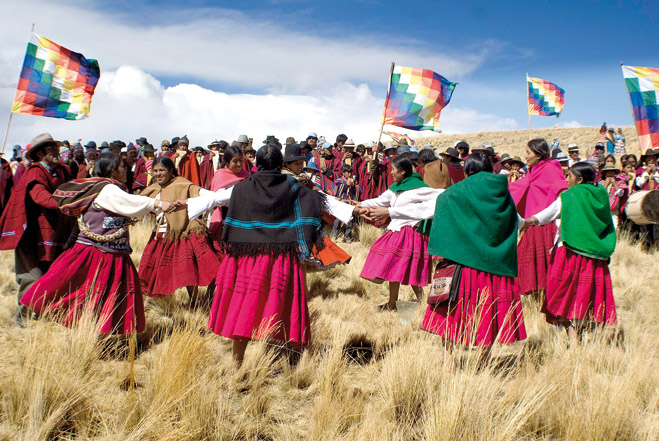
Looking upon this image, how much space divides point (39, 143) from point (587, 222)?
6.05m

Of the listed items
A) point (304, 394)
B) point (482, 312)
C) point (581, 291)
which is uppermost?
point (581, 291)

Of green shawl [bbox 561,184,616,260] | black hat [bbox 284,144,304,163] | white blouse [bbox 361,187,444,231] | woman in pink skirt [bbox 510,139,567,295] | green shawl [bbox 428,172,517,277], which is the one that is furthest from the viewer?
woman in pink skirt [bbox 510,139,567,295]

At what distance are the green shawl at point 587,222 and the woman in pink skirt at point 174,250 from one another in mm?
3977

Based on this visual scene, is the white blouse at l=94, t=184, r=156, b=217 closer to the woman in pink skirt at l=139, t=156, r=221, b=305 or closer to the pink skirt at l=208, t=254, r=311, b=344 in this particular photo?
the pink skirt at l=208, t=254, r=311, b=344

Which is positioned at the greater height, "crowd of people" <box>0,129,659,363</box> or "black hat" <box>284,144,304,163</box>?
"black hat" <box>284,144,304,163</box>

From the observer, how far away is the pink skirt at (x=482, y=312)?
3.92 meters

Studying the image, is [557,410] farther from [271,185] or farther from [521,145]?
[521,145]

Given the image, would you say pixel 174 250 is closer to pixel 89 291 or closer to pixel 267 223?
pixel 89 291

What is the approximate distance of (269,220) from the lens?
3.93 m

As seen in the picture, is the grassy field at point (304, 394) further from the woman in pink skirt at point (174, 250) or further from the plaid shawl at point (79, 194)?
the plaid shawl at point (79, 194)

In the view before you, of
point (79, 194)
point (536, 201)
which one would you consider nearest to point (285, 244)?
point (79, 194)

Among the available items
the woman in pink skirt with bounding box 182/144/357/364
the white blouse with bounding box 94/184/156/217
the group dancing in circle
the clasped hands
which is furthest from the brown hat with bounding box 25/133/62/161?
the clasped hands

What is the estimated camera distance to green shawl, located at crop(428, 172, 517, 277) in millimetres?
4018

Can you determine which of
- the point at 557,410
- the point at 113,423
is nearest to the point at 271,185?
the point at 113,423
